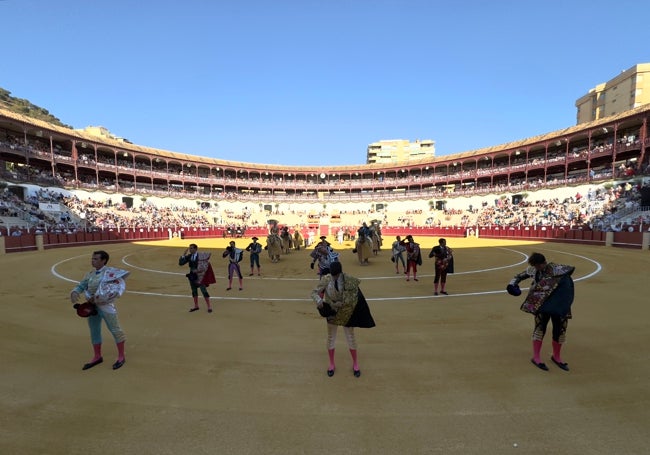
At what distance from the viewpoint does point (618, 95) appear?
215 feet

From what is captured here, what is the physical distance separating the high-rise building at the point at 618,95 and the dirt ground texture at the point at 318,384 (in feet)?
266

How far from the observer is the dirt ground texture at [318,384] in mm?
2994

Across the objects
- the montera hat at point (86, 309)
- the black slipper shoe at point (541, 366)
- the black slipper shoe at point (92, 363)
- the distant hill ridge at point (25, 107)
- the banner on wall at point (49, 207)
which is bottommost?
the black slipper shoe at point (92, 363)

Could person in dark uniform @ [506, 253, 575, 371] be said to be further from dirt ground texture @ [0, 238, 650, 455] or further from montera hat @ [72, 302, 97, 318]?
montera hat @ [72, 302, 97, 318]

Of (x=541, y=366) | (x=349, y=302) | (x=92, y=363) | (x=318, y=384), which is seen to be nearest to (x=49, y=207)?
(x=92, y=363)

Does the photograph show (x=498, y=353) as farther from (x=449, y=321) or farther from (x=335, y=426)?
(x=335, y=426)

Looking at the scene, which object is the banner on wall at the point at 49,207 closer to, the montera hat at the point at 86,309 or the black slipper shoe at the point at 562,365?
the montera hat at the point at 86,309

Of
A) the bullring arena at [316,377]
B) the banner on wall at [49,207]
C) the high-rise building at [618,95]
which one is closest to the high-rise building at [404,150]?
the high-rise building at [618,95]


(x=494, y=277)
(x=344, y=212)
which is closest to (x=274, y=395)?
(x=494, y=277)

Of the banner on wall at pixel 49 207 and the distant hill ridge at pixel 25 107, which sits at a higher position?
the distant hill ridge at pixel 25 107

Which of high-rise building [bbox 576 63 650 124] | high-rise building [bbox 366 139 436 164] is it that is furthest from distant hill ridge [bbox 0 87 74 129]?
high-rise building [bbox 576 63 650 124]

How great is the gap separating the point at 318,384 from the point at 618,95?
95.2 meters

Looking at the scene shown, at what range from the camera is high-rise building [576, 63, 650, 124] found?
5966cm

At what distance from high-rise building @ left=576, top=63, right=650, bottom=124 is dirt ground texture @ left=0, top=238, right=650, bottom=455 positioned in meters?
81.1
